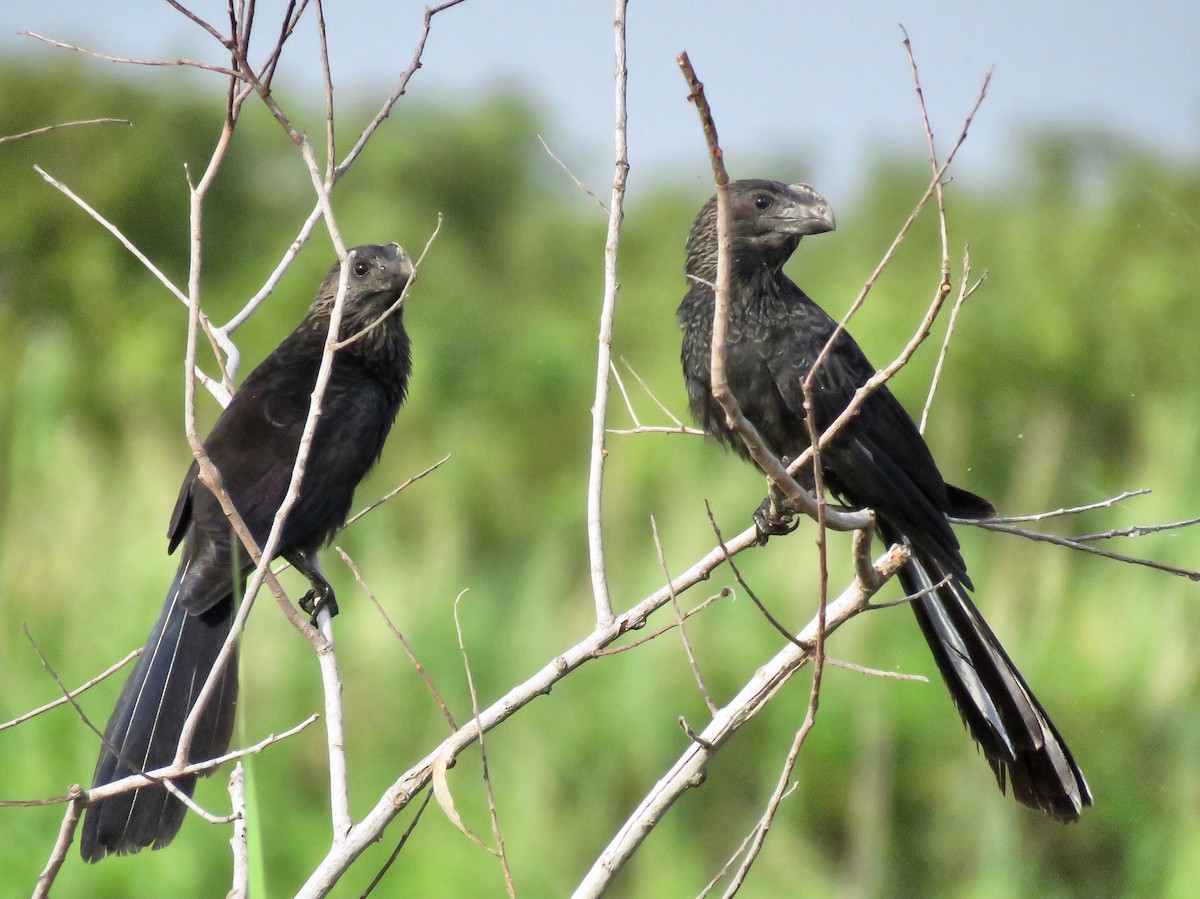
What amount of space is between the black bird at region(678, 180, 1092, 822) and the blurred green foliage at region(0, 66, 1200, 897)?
0.98 metres

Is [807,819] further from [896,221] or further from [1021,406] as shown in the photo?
[896,221]

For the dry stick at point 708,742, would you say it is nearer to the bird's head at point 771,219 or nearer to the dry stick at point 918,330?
the dry stick at point 918,330

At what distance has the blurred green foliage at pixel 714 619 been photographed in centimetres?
506

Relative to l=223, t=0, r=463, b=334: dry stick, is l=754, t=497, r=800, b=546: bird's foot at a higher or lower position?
lower

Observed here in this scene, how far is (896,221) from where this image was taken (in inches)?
431

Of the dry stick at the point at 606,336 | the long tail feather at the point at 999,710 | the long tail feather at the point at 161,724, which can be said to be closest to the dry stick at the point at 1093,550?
the long tail feather at the point at 999,710

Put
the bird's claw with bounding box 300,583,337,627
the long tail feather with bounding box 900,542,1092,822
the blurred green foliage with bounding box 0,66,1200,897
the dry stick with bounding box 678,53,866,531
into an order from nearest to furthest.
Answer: the dry stick with bounding box 678,53,866,531 < the long tail feather with bounding box 900,542,1092,822 < the bird's claw with bounding box 300,583,337,627 < the blurred green foliage with bounding box 0,66,1200,897

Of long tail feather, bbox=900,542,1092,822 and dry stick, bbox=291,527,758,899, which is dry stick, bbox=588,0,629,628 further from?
long tail feather, bbox=900,542,1092,822

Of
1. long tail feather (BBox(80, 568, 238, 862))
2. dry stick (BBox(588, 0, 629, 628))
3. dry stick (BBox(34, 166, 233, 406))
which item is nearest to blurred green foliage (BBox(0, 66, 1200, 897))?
dry stick (BBox(588, 0, 629, 628))

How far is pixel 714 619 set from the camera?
5906 millimetres

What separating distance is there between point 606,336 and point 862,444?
106 centimetres

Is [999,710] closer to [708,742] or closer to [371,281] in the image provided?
[708,742]

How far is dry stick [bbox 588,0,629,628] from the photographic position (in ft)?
6.61

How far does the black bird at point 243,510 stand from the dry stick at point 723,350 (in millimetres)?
1045
